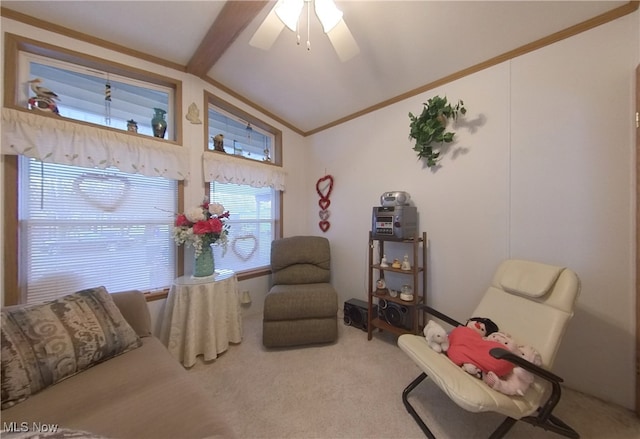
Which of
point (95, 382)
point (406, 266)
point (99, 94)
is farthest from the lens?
point (406, 266)

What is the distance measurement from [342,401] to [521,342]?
117cm

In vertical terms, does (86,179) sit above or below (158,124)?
below

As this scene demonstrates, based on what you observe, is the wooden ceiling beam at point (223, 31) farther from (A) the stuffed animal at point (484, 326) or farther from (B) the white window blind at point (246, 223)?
(A) the stuffed animal at point (484, 326)

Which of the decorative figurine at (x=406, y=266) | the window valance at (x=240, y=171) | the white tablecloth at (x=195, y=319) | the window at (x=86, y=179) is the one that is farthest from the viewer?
the window valance at (x=240, y=171)

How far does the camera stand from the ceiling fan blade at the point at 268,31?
1328 millimetres

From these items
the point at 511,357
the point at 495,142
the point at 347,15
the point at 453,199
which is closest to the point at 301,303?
the point at 511,357

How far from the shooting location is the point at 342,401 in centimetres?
150

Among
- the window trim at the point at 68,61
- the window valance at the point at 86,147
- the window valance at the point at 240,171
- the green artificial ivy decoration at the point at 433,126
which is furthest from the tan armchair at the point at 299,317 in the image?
the window trim at the point at 68,61

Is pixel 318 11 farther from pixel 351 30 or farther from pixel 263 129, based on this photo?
pixel 263 129

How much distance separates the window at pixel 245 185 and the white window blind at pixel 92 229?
55 centimetres

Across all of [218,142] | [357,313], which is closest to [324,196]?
[218,142]

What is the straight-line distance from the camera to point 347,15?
158cm

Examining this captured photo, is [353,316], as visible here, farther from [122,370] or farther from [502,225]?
[122,370]

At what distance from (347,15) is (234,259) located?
2.57 meters
